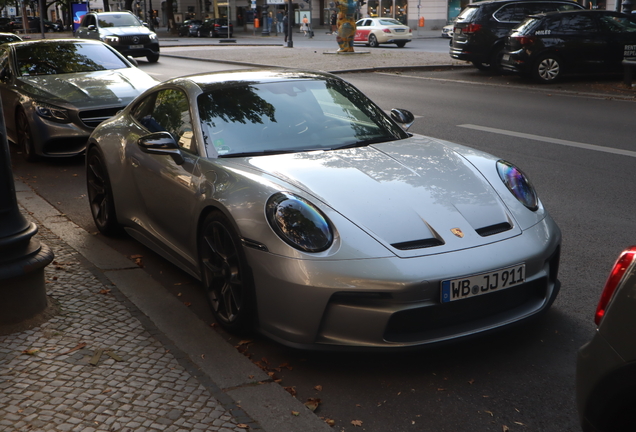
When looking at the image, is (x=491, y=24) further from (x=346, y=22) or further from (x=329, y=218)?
(x=329, y=218)

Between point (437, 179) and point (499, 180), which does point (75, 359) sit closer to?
point (437, 179)

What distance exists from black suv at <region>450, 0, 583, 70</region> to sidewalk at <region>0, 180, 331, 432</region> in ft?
51.8

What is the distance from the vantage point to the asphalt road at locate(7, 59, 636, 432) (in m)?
3.17

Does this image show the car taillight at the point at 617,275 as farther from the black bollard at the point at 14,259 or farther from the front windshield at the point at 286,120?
the black bollard at the point at 14,259

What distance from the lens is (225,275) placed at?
391cm

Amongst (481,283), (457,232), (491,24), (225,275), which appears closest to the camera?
(481,283)

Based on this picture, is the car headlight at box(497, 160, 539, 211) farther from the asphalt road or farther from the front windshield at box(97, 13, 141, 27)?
the front windshield at box(97, 13, 141, 27)

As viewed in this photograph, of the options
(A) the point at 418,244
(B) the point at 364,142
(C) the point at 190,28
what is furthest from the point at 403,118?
(C) the point at 190,28

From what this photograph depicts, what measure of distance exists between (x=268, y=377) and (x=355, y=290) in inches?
23.6

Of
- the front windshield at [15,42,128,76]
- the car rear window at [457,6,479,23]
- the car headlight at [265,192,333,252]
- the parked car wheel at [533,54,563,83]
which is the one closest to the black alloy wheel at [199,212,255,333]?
the car headlight at [265,192,333,252]

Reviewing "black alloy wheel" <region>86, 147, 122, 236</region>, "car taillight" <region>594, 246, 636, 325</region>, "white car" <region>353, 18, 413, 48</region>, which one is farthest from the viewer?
"white car" <region>353, 18, 413, 48</region>

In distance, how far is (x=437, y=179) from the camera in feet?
13.1

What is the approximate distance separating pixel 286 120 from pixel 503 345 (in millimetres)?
1965

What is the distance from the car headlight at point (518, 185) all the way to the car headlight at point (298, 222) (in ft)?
3.93
